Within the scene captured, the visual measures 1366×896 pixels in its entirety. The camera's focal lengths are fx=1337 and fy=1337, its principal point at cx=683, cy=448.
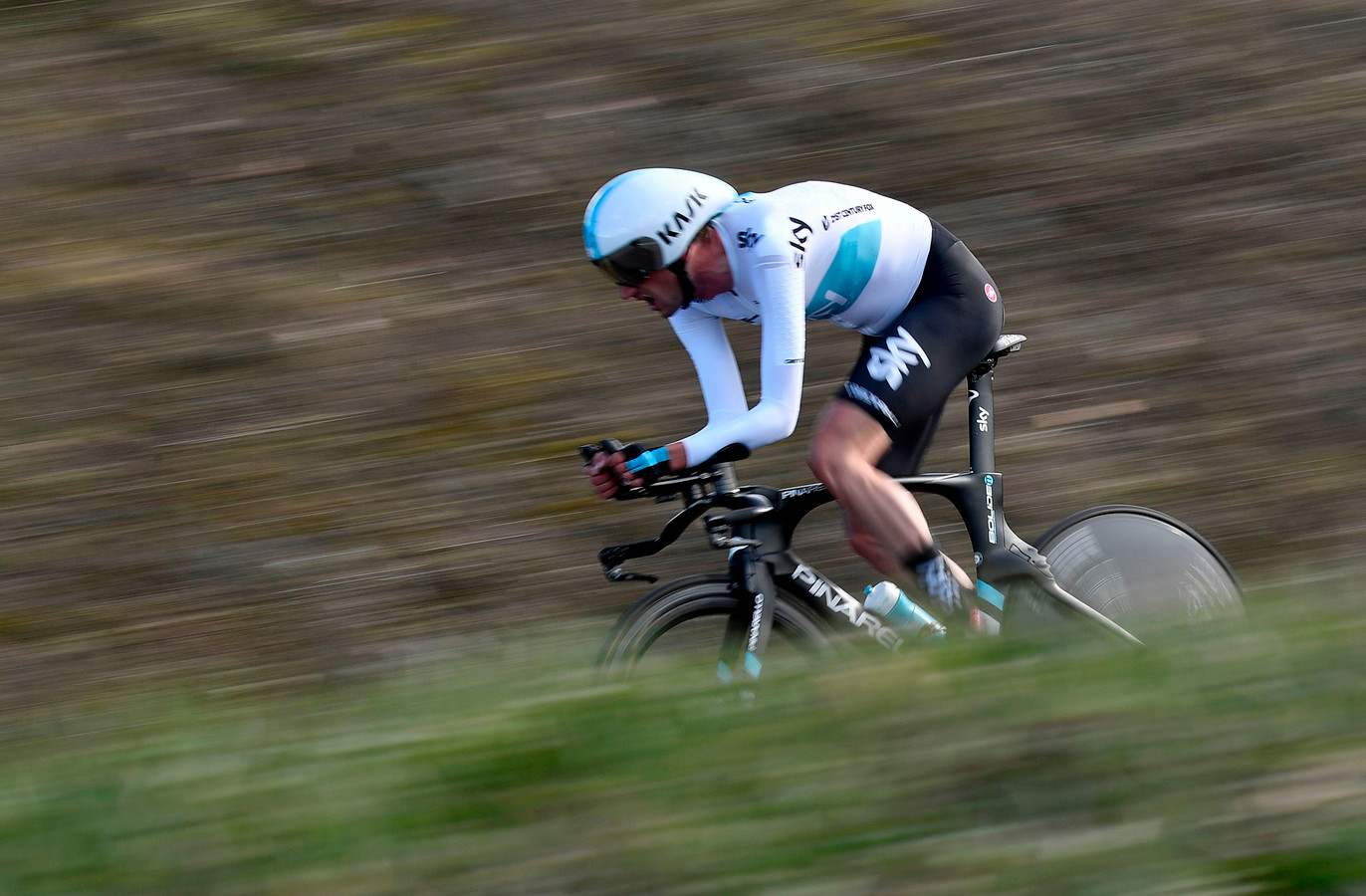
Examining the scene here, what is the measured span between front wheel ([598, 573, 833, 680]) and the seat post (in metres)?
Answer: 0.79

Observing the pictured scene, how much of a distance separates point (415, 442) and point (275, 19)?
4.46 m

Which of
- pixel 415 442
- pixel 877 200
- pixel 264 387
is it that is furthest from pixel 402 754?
pixel 264 387

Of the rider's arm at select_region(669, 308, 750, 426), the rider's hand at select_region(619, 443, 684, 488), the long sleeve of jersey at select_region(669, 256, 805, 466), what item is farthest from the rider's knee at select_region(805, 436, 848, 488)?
the rider's hand at select_region(619, 443, 684, 488)

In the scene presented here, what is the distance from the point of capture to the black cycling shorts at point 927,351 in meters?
4.47

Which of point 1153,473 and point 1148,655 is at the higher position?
point 1148,655

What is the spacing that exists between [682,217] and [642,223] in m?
0.14

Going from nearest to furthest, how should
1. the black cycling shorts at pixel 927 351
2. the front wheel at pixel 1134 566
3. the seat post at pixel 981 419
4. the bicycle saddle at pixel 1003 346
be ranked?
the black cycling shorts at pixel 927 351, the seat post at pixel 981 419, the bicycle saddle at pixel 1003 346, the front wheel at pixel 1134 566

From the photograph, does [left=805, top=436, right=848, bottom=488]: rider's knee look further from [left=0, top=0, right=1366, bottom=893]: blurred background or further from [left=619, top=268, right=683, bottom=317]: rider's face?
[left=0, top=0, right=1366, bottom=893]: blurred background

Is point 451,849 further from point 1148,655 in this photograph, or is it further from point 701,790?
point 1148,655

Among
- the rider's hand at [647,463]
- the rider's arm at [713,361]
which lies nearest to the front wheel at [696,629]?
the rider's hand at [647,463]

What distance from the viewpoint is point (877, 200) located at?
475 centimetres

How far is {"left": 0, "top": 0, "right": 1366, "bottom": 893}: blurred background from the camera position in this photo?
6215 millimetres

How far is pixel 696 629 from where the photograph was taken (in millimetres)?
4391

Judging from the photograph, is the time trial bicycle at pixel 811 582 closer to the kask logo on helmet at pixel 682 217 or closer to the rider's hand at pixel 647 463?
the rider's hand at pixel 647 463
